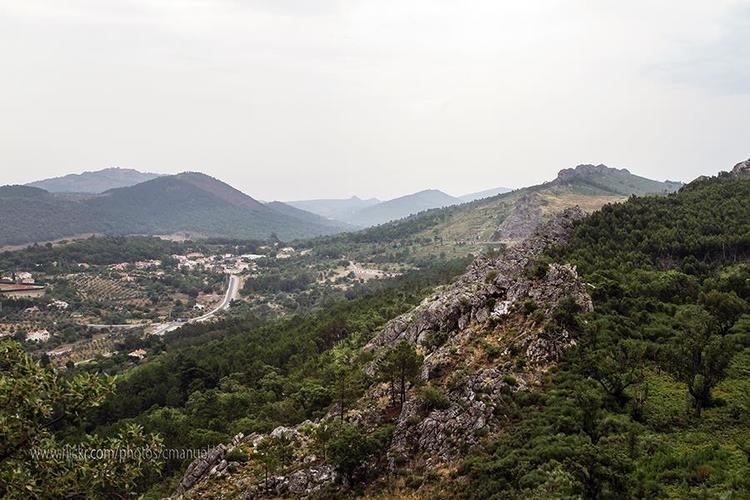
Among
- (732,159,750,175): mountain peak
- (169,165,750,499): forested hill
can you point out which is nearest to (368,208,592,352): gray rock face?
(169,165,750,499): forested hill

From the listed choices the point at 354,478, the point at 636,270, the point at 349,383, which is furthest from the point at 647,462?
the point at 636,270

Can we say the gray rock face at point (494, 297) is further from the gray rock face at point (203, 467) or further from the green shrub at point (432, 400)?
the gray rock face at point (203, 467)

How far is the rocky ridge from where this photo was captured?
30.8 m

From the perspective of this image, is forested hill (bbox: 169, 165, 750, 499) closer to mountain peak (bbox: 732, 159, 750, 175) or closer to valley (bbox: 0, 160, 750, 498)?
valley (bbox: 0, 160, 750, 498)

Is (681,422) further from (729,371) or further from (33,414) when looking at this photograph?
(33,414)

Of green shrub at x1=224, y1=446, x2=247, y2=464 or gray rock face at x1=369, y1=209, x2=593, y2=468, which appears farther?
green shrub at x1=224, y1=446, x2=247, y2=464

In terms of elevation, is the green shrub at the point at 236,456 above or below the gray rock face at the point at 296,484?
below

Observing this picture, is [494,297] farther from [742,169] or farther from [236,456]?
[742,169]

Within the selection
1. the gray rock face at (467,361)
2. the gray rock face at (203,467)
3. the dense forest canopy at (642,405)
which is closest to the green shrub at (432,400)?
the gray rock face at (467,361)

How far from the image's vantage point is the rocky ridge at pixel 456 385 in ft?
101

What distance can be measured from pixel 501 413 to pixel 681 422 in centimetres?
994

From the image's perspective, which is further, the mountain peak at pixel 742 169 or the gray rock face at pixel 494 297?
the mountain peak at pixel 742 169

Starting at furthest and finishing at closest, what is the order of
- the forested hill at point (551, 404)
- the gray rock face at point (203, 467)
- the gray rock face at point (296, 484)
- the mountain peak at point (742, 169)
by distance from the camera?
the mountain peak at point (742, 169) → the gray rock face at point (203, 467) → the gray rock face at point (296, 484) → the forested hill at point (551, 404)

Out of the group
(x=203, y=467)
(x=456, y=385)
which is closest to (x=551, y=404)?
(x=456, y=385)
